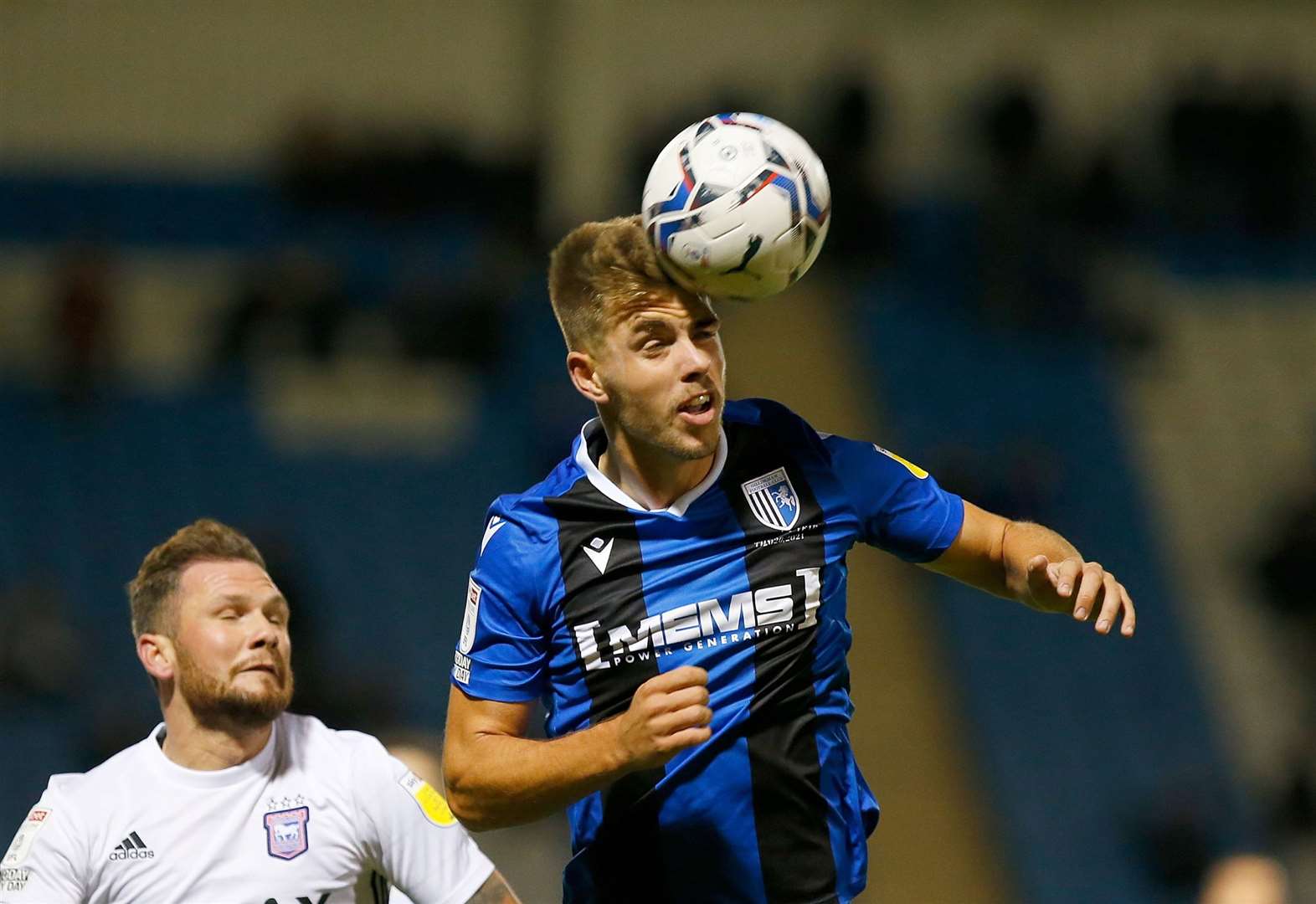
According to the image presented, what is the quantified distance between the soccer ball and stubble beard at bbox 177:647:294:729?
162 cm

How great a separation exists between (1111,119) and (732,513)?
16014 mm

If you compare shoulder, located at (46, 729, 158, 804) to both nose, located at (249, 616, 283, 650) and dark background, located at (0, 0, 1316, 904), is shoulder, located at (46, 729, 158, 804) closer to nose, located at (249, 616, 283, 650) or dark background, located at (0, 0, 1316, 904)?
nose, located at (249, 616, 283, 650)

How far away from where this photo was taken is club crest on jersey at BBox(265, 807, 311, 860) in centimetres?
478

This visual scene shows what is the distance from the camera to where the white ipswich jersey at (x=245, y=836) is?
4.70 m

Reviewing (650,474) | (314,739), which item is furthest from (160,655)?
(650,474)

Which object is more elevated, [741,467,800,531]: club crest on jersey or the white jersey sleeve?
[741,467,800,531]: club crest on jersey

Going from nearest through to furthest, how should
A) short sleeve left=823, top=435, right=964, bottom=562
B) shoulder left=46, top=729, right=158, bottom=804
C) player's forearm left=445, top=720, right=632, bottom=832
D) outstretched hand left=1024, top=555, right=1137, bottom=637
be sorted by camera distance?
1. player's forearm left=445, top=720, right=632, bottom=832
2. outstretched hand left=1024, top=555, right=1137, bottom=637
3. short sleeve left=823, top=435, right=964, bottom=562
4. shoulder left=46, top=729, right=158, bottom=804

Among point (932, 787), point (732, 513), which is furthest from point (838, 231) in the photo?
point (732, 513)

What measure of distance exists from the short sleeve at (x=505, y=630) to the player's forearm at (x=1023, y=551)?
1167 millimetres

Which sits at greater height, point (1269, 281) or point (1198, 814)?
point (1269, 281)

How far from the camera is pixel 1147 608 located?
15328 millimetres

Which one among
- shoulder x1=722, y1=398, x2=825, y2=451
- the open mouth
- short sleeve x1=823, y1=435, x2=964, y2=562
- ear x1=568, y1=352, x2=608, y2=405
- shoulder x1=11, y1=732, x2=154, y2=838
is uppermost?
ear x1=568, y1=352, x2=608, y2=405

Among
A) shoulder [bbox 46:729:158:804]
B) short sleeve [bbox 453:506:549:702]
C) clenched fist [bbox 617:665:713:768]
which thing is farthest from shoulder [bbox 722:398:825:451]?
shoulder [bbox 46:729:158:804]

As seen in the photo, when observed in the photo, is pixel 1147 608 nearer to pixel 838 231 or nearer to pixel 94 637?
pixel 838 231
